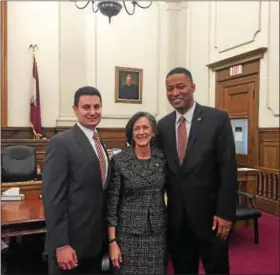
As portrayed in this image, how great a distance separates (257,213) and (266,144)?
6.88 ft

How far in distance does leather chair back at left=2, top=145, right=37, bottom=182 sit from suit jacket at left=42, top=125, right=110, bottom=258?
2.69 m

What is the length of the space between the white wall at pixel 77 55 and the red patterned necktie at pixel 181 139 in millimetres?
4965

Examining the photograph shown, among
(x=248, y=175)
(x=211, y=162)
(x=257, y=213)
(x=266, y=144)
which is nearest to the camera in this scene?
(x=211, y=162)

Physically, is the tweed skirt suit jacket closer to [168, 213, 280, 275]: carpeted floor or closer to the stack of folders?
[168, 213, 280, 275]: carpeted floor

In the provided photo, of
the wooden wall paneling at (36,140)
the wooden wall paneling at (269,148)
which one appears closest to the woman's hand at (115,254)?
the wooden wall paneling at (269,148)

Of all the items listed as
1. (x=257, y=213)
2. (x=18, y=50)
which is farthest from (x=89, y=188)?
(x=18, y=50)

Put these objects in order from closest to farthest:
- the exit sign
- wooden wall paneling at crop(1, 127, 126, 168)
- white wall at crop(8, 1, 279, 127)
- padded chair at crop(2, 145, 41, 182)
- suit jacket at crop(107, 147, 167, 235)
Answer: suit jacket at crop(107, 147, 167, 235) → padded chair at crop(2, 145, 41, 182) → white wall at crop(8, 1, 279, 127) → the exit sign → wooden wall paneling at crop(1, 127, 126, 168)

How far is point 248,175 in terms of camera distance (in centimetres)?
388

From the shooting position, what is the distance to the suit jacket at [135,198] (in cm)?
161

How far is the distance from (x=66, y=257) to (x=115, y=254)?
247mm

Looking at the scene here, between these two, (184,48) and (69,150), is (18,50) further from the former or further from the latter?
(69,150)

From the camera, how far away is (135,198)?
5.33 feet

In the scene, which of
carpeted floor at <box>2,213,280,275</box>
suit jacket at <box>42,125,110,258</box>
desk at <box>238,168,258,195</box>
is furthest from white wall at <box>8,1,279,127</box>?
suit jacket at <box>42,125,110,258</box>

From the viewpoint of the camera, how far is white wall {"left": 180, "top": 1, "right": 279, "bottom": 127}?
4.98 meters
